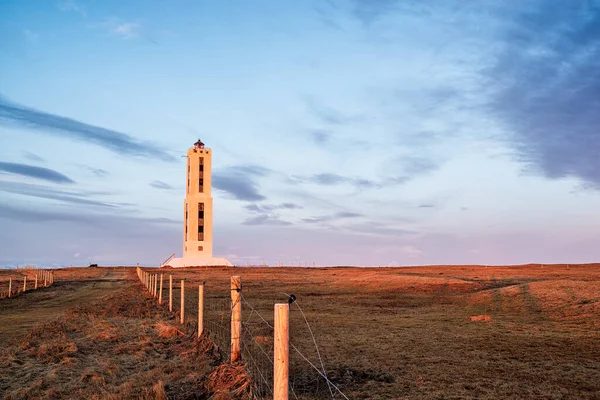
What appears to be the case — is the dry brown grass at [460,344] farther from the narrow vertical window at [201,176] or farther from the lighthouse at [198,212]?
the narrow vertical window at [201,176]

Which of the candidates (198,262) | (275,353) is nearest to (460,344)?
(275,353)

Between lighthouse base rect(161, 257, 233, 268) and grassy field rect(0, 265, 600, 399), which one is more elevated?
lighthouse base rect(161, 257, 233, 268)

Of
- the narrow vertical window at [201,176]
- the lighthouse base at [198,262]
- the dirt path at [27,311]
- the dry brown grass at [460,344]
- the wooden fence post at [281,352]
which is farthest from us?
the narrow vertical window at [201,176]

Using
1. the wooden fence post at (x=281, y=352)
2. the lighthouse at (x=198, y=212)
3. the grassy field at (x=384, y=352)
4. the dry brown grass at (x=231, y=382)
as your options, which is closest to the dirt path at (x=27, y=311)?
the grassy field at (x=384, y=352)

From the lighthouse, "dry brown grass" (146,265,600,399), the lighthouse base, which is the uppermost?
the lighthouse

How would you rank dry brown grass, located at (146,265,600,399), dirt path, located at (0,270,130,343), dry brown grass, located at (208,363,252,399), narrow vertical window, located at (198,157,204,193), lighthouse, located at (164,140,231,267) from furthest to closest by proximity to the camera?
narrow vertical window, located at (198,157,204,193) < lighthouse, located at (164,140,231,267) < dirt path, located at (0,270,130,343) < dry brown grass, located at (146,265,600,399) < dry brown grass, located at (208,363,252,399)

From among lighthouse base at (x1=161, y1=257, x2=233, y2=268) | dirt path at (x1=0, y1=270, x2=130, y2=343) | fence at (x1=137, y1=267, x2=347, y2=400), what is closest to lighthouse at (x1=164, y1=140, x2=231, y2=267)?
lighthouse base at (x1=161, y1=257, x2=233, y2=268)

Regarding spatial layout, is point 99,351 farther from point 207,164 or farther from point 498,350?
point 207,164

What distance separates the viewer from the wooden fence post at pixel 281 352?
5.71 m

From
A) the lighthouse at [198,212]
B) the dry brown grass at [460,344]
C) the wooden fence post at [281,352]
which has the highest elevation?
the lighthouse at [198,212]

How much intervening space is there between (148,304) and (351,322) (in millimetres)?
10688

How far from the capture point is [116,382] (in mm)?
9578

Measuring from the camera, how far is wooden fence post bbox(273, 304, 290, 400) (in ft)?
18.7

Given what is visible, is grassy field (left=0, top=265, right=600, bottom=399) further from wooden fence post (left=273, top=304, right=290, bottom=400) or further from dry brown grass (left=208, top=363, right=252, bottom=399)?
wooden fence post (left=273, top=304, right=290, bottom=400)
